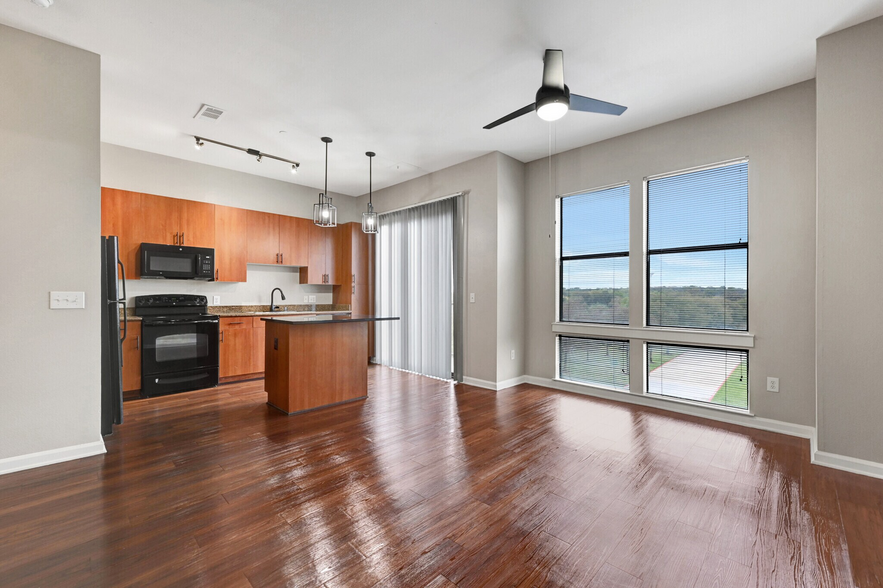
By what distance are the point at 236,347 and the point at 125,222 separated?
1966mm

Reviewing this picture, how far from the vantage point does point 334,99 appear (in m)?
3.50

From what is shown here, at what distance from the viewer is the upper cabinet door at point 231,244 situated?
521 cm

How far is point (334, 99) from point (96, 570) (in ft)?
11.7

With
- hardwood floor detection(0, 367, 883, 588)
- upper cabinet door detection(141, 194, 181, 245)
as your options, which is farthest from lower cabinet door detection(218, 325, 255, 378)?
hardwood floor detection(0, 367, 883, 588)

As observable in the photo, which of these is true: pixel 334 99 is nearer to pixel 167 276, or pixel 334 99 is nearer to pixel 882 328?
pixel 167 276

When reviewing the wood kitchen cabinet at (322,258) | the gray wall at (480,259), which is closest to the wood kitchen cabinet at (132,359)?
the wood kitchen cabinet at (322,258)

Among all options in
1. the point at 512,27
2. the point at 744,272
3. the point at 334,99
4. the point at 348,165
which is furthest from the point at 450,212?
the point at 744,272

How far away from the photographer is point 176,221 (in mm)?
4875

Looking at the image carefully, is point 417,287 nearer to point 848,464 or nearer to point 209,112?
point 209,112

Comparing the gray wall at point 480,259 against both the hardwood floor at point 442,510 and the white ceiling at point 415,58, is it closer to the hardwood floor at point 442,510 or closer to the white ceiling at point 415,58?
the white ceiling at point 415,58

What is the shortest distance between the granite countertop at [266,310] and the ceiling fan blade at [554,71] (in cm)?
445

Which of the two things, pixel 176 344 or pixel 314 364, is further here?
pixel 176 344

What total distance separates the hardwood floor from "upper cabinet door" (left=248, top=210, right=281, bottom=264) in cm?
284

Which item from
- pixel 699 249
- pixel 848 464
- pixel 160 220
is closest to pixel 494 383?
pixel 699 249
